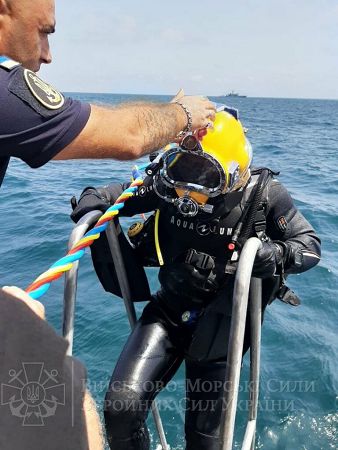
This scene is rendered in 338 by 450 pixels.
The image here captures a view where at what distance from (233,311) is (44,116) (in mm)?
1055

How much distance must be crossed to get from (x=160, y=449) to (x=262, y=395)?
125 centimetres

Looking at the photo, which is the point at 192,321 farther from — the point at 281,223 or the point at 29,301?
the point at 29,301

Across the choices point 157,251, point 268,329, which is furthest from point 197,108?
point 268,329

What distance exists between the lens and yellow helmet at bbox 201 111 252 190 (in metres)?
2.55

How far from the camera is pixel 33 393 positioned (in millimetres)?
799

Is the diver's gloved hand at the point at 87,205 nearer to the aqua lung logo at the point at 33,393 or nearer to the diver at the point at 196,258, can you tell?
the diver at the point at 196,258

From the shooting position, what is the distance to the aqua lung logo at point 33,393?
75 centimetres

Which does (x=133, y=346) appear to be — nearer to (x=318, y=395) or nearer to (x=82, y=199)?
(x=82, y=199)

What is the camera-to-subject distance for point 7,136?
131 centimetres

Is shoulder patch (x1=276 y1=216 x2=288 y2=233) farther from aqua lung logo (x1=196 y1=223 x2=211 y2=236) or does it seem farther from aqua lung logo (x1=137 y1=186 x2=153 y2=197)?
aqua lung logo (x1=137 y1=186 x2=153 y2=197)

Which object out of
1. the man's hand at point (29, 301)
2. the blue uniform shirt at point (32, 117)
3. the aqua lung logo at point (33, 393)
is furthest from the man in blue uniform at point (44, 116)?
the aqua lung logo at point (33, 393)

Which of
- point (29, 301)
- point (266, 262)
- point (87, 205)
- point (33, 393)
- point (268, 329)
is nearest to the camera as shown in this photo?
point (33, 393)

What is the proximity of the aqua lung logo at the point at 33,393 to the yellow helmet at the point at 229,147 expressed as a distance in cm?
192

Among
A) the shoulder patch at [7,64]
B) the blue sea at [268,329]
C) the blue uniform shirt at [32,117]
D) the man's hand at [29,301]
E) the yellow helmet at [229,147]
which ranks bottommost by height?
the blue sea at [268,329]
